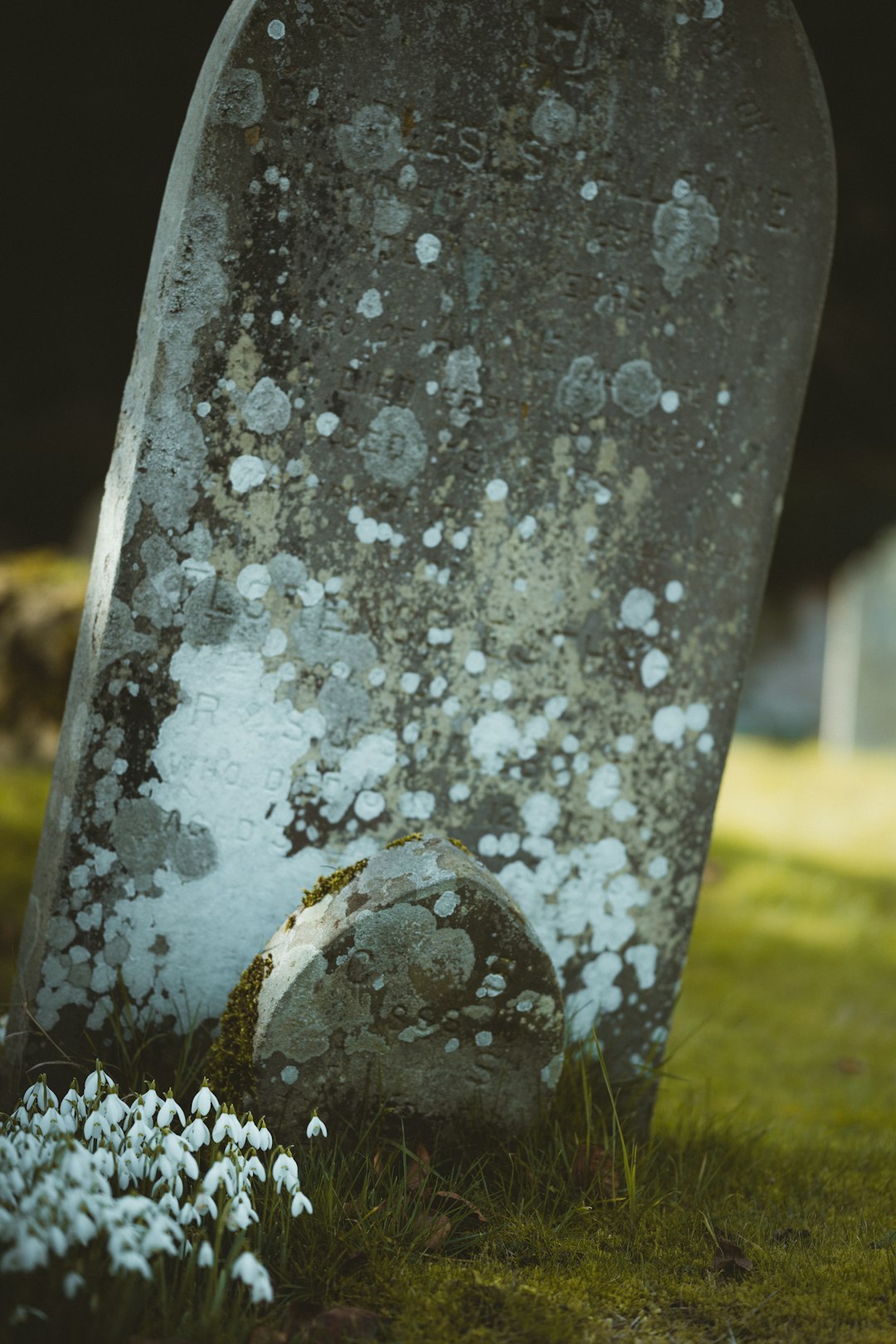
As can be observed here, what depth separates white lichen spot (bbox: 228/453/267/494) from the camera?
2383 millimetres

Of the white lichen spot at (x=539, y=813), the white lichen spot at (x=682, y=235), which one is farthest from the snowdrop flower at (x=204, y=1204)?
the white lichen spot at (x=682, y=235)

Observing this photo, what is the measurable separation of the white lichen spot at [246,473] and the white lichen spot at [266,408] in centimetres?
7

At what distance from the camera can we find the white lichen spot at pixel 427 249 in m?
2.45

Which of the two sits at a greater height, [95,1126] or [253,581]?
[253,581]

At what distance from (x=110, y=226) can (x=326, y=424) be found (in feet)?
19.5

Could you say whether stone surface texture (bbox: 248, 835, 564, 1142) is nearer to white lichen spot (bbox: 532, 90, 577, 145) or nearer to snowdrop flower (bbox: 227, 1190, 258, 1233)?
snowdrop flower (bbox: 227, 1190, 258, 1233)

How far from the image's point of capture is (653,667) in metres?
2.70

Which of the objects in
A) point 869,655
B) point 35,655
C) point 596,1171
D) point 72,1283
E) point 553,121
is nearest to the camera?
point 72,1283

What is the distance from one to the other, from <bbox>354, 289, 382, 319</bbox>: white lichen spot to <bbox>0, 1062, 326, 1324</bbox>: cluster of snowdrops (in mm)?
1702

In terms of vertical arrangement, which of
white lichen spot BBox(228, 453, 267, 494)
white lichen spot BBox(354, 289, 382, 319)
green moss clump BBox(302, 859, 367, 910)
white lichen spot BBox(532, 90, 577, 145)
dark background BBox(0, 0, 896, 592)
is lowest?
green moss clump BBox(302, 859, 367, 910)

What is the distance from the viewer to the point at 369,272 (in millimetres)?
2416

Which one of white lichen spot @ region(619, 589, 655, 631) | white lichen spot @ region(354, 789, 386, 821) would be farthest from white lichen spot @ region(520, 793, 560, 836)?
white lichen spot @ region(619, 589, 655, 631)

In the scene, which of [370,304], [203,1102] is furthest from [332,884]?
[370,304]

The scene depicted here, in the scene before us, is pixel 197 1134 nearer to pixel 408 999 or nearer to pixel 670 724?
pixel 408 999
